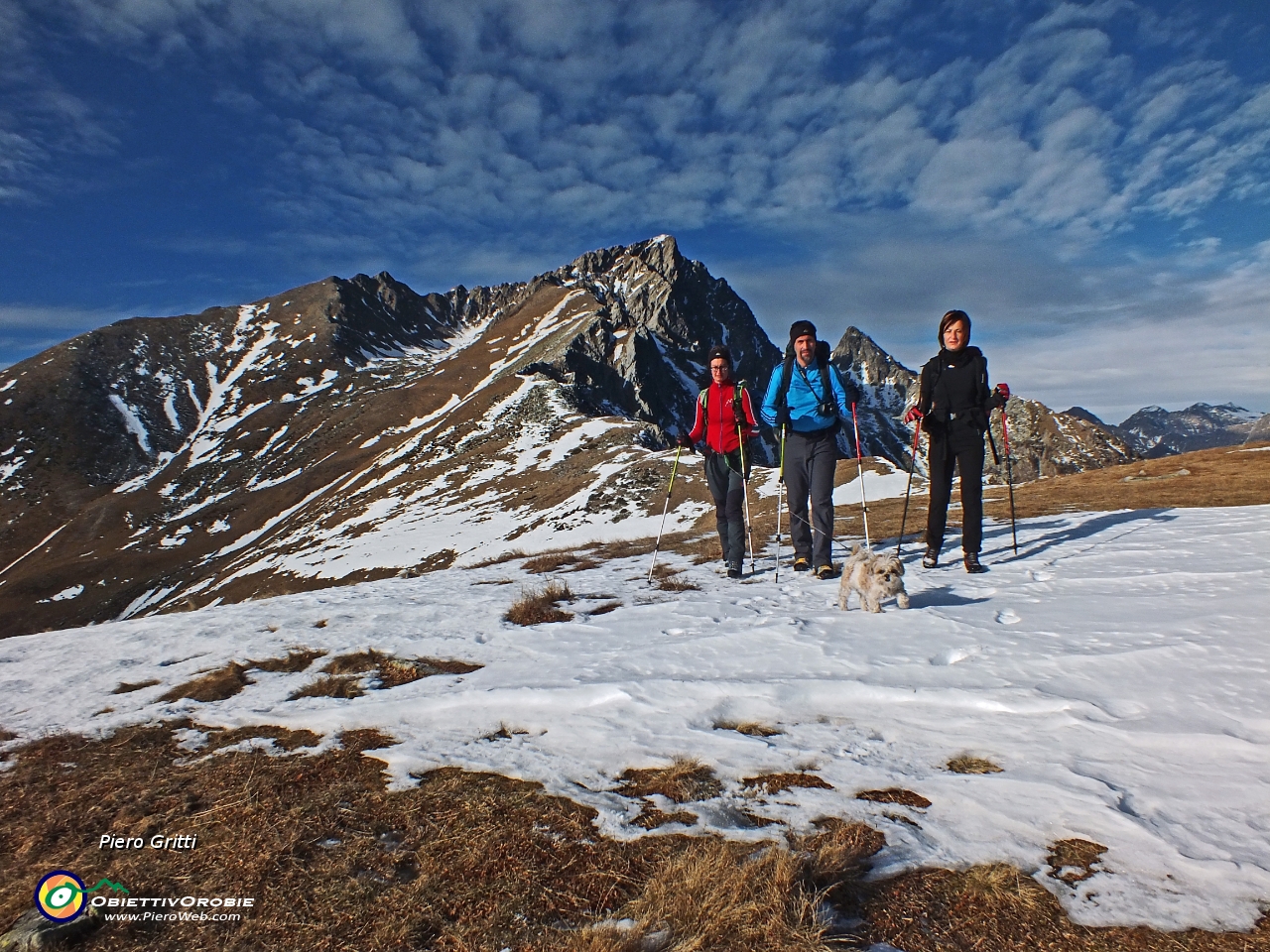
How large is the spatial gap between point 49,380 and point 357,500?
10971 cm

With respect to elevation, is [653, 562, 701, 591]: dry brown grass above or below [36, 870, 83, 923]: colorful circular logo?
above

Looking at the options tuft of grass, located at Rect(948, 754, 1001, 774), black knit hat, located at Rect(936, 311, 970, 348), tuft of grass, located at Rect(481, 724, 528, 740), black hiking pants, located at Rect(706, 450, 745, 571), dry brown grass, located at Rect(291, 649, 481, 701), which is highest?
black knit hat, located at Rect(936, 311, 970, 348)

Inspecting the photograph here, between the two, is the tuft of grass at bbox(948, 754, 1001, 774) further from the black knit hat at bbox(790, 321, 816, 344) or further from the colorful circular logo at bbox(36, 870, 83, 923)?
the black knit hat at bbox(790, 321, 816, 344)

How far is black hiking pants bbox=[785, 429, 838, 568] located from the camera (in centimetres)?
900

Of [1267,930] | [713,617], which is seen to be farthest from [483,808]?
[713,617]

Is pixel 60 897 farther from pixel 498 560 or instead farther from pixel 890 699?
pixel 498 560

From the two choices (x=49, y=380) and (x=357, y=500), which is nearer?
(x=357, y=500)

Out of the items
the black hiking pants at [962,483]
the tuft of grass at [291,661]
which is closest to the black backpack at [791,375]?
the black hiking pants at [962,483]

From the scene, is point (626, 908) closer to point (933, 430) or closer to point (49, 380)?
point (933, 430)

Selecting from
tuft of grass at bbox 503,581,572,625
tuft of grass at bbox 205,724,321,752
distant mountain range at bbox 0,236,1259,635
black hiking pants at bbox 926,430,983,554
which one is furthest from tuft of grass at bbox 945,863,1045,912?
distant mountain range at bbox 0,236,1259,635

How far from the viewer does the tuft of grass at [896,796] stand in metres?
3.56

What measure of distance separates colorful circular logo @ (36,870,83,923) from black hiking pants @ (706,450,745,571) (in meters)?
7.91

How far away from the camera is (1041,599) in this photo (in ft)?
22.7

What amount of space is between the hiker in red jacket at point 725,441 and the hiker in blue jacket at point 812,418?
54cm
